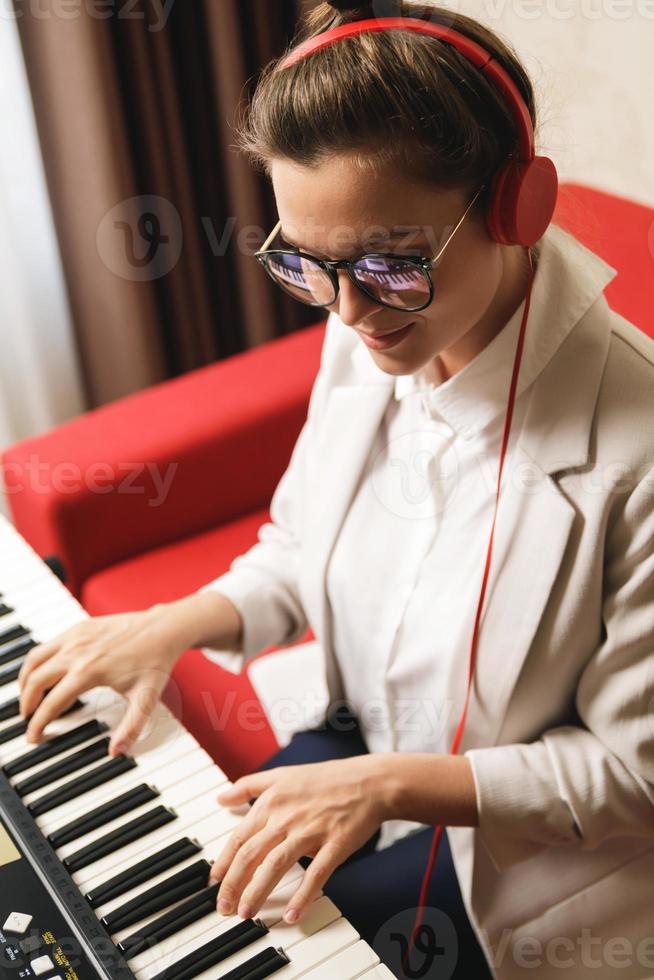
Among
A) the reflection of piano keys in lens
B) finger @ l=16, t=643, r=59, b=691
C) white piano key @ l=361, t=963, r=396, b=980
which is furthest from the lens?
finger @ l=16, t=643, r=59, b=691

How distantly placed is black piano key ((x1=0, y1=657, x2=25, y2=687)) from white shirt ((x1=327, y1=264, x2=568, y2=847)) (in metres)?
0.39

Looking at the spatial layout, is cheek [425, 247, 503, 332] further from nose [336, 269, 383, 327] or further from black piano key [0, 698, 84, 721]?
black piano key [0, 698, 84, 721]

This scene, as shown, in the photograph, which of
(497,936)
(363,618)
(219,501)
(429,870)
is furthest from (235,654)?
(219,501)

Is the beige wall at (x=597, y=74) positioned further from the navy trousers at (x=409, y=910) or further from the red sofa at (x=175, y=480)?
the navy trousers at (x=409, y=910)

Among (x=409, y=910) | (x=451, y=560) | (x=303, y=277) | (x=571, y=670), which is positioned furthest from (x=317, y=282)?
(x=409, y=910)

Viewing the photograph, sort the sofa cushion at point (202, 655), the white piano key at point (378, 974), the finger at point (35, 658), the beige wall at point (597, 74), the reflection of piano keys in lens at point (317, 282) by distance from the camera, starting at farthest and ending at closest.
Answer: the beige wall at point (597, 74), the sofa cushion at point (202, 655), the finger at point (35, 658), the reflection of piano keys in lens at point (317, 282), the white piano key at point (378, 974)

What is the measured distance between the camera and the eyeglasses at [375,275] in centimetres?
97

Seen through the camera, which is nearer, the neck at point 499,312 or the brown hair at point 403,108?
the brown hair at point 403,108

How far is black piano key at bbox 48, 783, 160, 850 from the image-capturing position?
1.08 m

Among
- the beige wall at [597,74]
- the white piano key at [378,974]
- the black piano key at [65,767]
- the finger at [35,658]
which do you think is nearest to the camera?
the white piano key at [378,974]

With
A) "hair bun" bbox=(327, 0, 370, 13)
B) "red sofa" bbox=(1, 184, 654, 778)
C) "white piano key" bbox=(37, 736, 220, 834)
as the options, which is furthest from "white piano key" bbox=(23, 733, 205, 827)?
"hair bun" bbox=(327, 0, 370, 13)

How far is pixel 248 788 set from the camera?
108cm

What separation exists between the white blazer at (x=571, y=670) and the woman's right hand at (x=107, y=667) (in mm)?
331

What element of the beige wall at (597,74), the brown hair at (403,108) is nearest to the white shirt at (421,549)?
the brown hair at (403,108)
